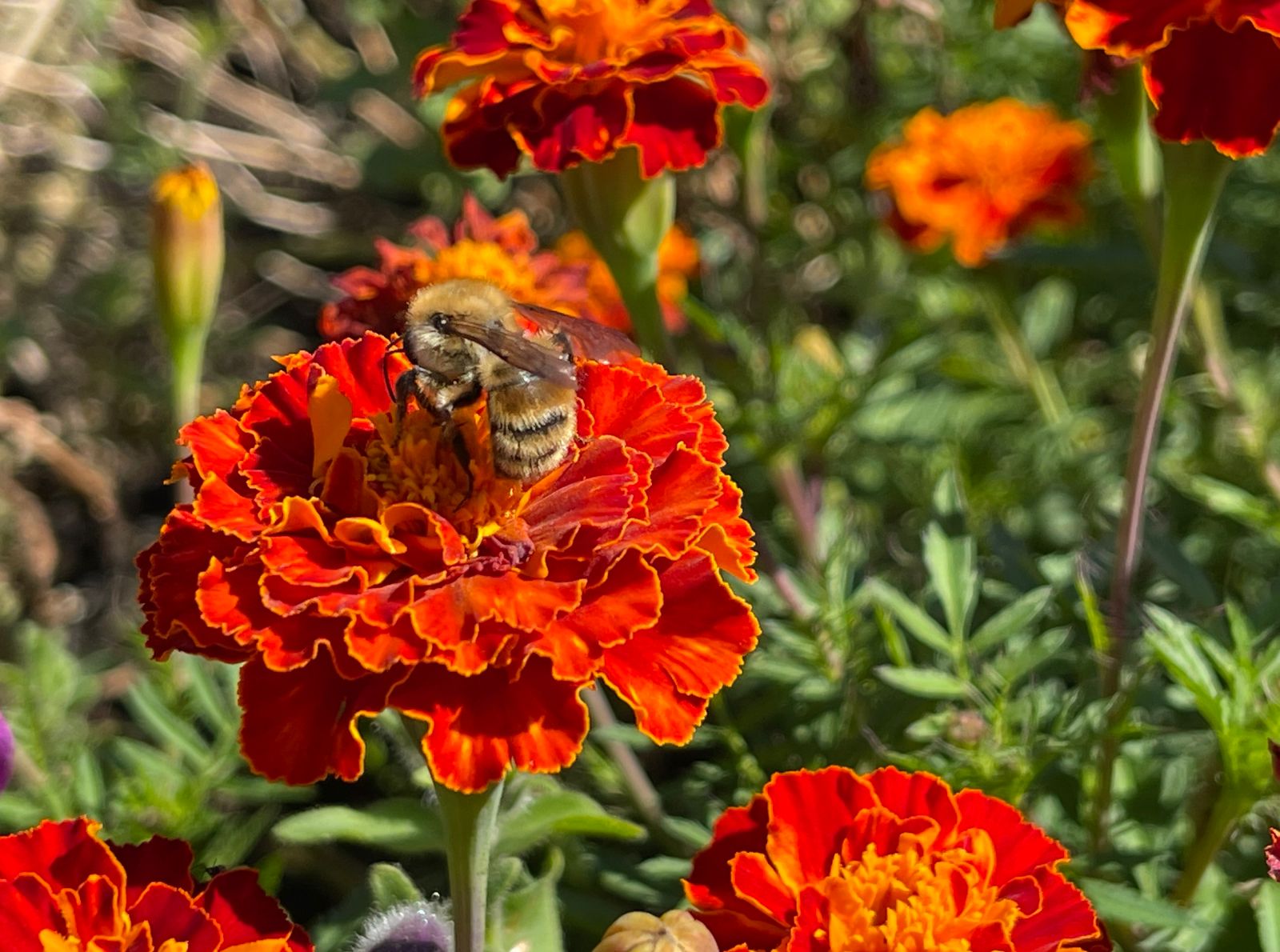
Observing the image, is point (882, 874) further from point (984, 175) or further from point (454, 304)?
point (984, 175)

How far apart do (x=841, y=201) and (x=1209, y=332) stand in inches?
36.6

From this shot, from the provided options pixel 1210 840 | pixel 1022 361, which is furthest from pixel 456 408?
pixel 1022 361

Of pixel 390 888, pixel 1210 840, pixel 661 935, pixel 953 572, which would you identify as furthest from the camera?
pixel 953 572

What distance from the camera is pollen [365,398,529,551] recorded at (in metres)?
0.96

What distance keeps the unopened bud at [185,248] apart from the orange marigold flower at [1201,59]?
0.87 m

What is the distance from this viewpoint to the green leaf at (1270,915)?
1086 mm

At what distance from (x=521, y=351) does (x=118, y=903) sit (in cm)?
42

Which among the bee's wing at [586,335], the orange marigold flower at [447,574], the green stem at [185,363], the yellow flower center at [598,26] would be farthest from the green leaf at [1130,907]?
the green stem at [185,363]

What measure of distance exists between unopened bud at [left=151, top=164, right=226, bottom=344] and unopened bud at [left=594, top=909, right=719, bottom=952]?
87cm

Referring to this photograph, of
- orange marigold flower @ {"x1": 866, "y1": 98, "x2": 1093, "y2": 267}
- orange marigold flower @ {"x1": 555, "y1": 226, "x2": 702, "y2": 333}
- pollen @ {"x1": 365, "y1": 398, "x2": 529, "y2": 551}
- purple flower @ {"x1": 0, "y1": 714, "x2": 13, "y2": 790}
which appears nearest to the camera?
pollen @ {"x1": 365, "y1": 398, "x2": 529, "y2": 551}

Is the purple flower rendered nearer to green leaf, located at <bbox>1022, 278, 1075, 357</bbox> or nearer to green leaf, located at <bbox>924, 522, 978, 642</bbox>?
green leaf, located at <bbox>924, 522, 978, 642</bbox>

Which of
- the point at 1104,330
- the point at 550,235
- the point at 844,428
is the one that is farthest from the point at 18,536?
the point at 1104,330

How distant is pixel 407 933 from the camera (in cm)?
99

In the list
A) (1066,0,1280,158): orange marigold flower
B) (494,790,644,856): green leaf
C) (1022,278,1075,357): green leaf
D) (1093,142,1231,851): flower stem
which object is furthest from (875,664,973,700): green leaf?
(1022,278,1075,357): green leaf
